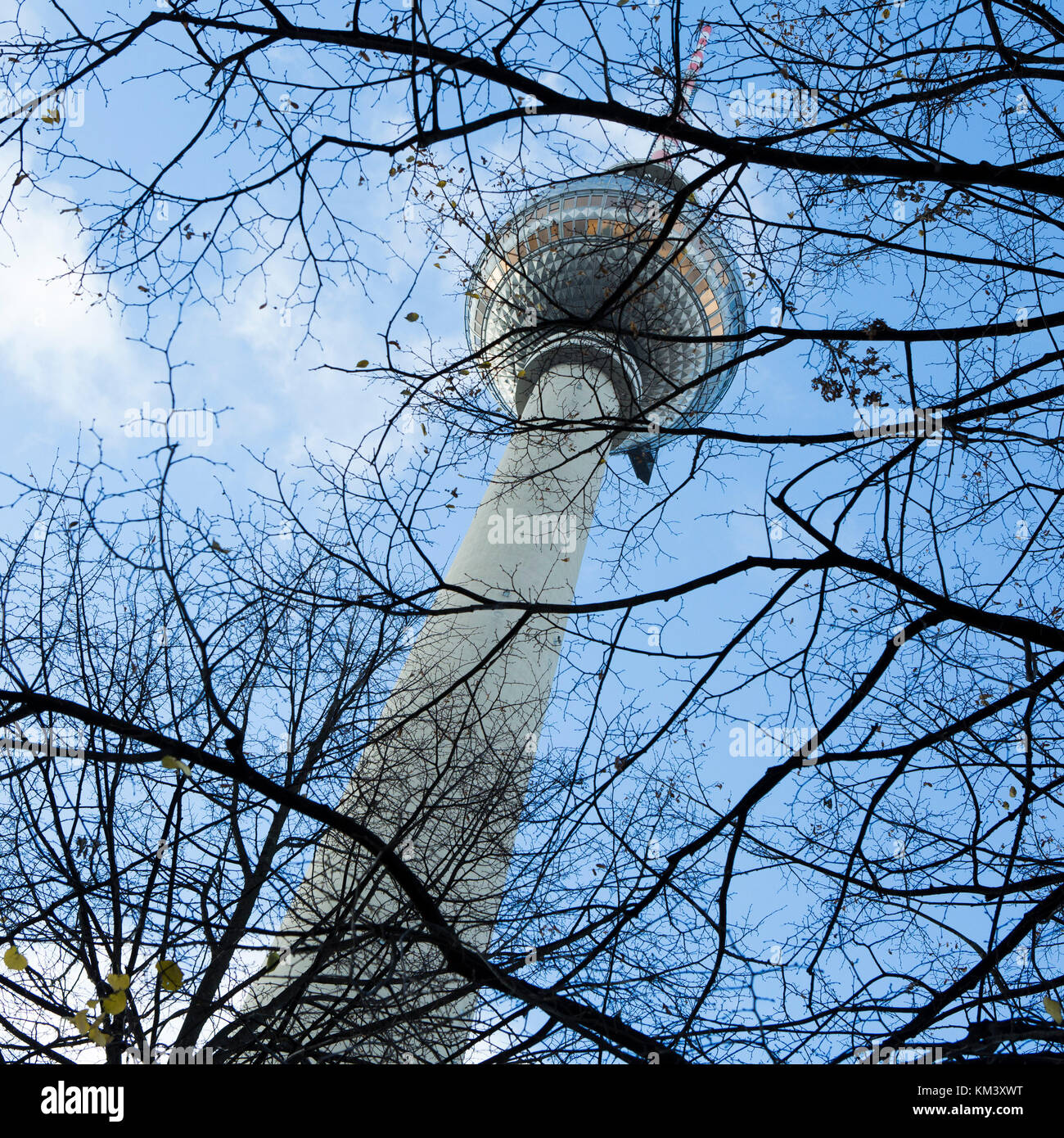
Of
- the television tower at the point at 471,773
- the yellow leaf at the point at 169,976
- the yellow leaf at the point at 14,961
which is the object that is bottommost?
the yellow leaf at the point at 169,976

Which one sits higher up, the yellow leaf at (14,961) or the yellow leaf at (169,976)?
the yellow leaf at (14,961)

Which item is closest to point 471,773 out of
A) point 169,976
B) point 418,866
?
point 418,866

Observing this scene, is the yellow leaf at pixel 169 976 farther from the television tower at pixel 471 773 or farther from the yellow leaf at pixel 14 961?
the television tower at pixel 471 773

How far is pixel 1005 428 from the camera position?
18.2 feet

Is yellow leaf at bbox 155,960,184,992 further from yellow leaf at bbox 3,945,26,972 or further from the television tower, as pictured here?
the television tower

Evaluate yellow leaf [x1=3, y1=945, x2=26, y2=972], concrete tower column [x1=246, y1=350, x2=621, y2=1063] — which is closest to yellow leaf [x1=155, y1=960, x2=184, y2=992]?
yellow leaf [x1=3, y1=945, x2=26, y2=972]

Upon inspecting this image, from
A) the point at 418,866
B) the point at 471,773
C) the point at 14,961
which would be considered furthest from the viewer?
the point at 471,773

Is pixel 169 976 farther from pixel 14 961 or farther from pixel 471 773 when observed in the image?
pixel 471 773

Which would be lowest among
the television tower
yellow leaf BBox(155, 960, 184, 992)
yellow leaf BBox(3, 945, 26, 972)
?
yellow leaf BBox(155, 960, 184, 992)

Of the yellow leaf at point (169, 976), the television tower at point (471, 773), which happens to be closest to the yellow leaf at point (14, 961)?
the yellow leaf at point (169, 976)

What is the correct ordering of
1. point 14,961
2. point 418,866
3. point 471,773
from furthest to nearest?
1. point 471,773
2. point 418,866
3. point 14,961

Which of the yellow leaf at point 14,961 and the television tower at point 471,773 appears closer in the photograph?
the yellow leaf at point 14,961

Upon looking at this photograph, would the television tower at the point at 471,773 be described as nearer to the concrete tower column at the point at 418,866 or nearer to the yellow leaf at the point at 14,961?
the concrete tower column at the point at 418,866
